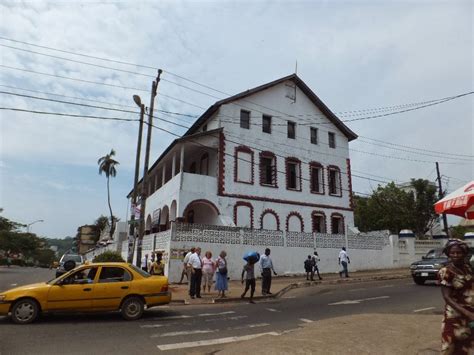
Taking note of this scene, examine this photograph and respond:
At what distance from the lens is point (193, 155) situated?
30.1 m

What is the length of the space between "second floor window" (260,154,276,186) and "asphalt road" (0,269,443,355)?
44.0 feet

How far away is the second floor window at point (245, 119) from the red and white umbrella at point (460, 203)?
20634mm

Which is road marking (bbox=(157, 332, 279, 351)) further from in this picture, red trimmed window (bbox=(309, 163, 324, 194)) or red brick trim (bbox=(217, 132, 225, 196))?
red trimmed window (bbox=(309, 163, 324, 194))

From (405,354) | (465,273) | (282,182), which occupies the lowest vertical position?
(405,354)

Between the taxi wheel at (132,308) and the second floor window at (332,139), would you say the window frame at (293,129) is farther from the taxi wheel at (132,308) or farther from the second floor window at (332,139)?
the taxi wheel at (132,308)

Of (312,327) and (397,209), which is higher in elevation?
(397,209)

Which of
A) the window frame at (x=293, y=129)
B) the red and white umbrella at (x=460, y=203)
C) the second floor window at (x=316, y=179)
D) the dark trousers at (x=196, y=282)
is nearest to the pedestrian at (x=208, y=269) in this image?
the dark trousers at (x=196, y=282)

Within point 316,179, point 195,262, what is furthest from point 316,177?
point 195,262

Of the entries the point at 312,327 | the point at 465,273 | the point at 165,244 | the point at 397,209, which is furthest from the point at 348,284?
the point at 397,209

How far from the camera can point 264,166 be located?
91.1ft

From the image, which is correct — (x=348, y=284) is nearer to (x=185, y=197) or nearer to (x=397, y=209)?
(x=185, y=197)

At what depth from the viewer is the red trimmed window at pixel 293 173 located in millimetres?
28594

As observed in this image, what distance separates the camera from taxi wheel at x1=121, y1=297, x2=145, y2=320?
10039 millimetres

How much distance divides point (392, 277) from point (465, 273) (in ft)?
59.1
